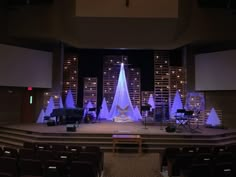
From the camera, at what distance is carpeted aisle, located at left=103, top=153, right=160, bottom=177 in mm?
7098

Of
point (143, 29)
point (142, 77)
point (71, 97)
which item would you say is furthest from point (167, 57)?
point (71, 97)

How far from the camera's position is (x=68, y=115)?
1323 cm

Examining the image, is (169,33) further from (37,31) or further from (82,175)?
(82,175)

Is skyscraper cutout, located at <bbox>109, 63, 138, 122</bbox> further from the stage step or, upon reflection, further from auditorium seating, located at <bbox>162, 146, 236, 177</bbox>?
auditorium seating, located at <bbox>162, 146, 236, 177</bbox>

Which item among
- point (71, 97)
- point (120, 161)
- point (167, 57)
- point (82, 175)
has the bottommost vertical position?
point (120, 161)

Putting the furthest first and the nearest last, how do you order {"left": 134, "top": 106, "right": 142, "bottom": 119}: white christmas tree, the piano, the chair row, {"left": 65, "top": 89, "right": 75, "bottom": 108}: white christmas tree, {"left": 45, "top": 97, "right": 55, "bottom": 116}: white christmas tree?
1. {"left": 134, "top": 106, "right": 142, "bottom": 119}: white christmas tree
2. {"left": 65, "top": 89, "right": 75, "bottom": 108}: white christmas tree
3. {"left": 45, "top": 97, "right": 55, "bottom": 116}: white christmas tree
4. the piano
5. the chair row

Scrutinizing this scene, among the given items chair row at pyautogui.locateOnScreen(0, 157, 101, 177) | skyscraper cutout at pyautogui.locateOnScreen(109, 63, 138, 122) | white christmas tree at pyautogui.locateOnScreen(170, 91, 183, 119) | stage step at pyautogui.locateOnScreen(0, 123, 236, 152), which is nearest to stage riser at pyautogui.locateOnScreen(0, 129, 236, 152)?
stage step at pyautogui.locateOnScreen(0, 123, 236, 152)

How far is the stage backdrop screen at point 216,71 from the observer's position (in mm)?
13600

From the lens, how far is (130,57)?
17172 millimetres

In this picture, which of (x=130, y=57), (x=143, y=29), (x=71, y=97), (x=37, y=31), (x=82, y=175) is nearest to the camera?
(x=82, y=175)

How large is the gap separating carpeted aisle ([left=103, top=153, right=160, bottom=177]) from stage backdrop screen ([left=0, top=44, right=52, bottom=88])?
7115 mm

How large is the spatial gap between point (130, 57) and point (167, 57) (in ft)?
7.64

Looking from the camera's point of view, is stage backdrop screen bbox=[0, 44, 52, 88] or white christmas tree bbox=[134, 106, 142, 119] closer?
stage backdrop screen bbox=[0, 44, 52, 88]

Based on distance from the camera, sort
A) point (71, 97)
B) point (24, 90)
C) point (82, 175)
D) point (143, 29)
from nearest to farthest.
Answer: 1. point (82, 175)
2. point (143, 29)
3. point (24, 90)
4. point (71, 97)
